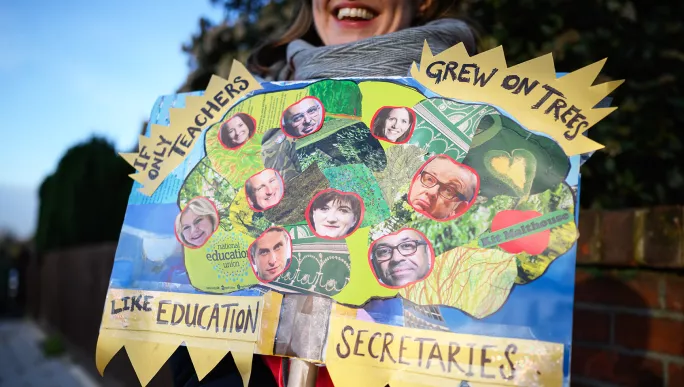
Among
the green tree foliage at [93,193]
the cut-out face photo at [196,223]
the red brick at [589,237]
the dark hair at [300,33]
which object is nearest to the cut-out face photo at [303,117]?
the cut-out face photo at [196,223]

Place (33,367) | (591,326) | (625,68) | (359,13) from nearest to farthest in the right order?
(359,13), (591,326), (625,68), (33,367)

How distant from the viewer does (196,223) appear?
104 cm

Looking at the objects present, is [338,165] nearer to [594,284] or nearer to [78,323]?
[594,284]

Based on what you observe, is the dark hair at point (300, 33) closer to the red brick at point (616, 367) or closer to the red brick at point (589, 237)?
the red brick at point (589, 237)

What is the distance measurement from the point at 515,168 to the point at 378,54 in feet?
1.37

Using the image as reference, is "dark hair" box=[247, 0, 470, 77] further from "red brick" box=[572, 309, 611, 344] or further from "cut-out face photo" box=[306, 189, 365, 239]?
"red brick" box=[572, 309, 611, 344]

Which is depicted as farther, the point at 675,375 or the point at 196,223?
the point at 675,375

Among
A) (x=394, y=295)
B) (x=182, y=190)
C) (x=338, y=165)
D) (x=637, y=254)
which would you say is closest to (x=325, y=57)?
(x=338, y=165)

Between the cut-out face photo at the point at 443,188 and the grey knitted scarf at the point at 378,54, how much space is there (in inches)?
11.5

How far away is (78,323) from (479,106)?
5556 millimetres

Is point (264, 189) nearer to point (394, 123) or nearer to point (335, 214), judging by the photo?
point (335, 214)

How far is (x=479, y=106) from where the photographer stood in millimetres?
930

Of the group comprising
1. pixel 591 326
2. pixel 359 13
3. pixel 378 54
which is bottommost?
pixel 591 326

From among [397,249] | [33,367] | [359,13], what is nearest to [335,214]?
[397,249]
